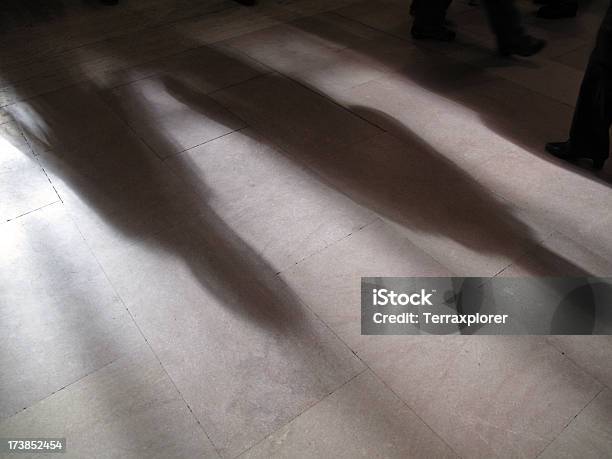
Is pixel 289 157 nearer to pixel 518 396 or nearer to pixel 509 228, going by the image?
pixel 509 228

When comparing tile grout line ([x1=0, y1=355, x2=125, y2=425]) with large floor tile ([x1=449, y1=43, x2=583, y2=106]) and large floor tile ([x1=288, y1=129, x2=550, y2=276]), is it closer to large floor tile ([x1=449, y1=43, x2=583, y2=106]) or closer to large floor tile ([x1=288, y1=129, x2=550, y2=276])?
large floor tile ([x1=288, y1=129, x2=550, y2=276])

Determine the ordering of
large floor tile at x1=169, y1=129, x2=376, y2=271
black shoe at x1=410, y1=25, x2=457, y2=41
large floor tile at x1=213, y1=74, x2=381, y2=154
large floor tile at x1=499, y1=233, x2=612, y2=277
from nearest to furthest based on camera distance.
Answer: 1. large floor tile at x1=499, y1=233, x2=612, y2=277
2. large floor tile at x1=169, y1=129, x2=376, y2=271
3. large floor tile at x1=213, y1=74, x2=381, y2=154
4. black shoe at x1=410, y1=25, x2=457, y2=41

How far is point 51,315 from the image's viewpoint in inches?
94.4

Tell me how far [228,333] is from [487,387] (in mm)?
1284

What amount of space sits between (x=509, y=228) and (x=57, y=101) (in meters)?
4.15

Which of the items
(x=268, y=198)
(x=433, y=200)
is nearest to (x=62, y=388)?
(x=268, y=198)

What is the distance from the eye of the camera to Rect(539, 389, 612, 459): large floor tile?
1.81 metres

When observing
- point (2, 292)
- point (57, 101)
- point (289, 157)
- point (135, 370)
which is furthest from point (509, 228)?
point (57, 101)

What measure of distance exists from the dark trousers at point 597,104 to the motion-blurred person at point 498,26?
1.31m

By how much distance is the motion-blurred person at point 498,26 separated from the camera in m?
3.96

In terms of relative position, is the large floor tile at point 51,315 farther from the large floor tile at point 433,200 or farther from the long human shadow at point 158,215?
the large floor tile at point 433,200

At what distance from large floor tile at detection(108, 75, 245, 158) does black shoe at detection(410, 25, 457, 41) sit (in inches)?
99.6

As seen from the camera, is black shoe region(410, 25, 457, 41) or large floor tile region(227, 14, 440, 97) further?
black shoe region(410, 25, 457, 41)

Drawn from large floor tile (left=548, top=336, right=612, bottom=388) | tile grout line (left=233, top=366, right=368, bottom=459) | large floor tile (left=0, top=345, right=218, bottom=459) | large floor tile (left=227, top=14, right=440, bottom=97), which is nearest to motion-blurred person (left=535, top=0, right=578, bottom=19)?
large floor tile (left=227, top=14, right=440, bottom=97)
